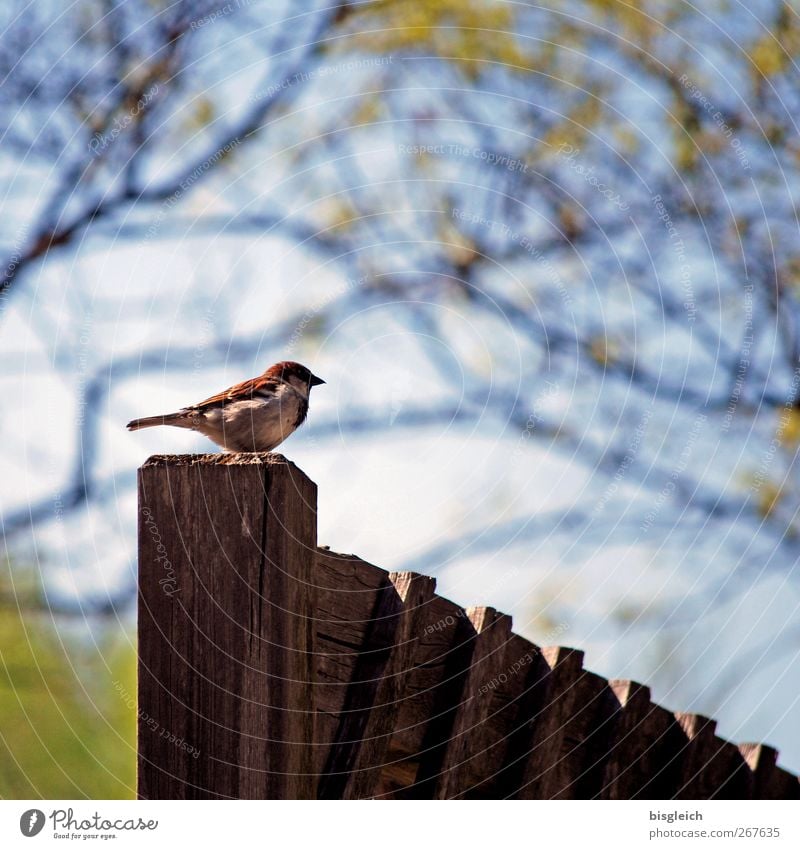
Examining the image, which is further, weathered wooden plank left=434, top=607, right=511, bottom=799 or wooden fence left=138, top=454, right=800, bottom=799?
weathered wooden plank left=434, top=607, right=511, bottom=799

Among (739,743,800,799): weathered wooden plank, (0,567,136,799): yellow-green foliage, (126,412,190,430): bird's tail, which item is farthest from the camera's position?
(0,567,136,799): yellow-green foliage

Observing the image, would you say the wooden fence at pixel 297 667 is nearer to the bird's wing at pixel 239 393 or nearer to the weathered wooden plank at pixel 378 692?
the weathered wooden plank at pixel 378 692

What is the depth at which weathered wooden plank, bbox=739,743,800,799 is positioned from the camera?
14.3 ft

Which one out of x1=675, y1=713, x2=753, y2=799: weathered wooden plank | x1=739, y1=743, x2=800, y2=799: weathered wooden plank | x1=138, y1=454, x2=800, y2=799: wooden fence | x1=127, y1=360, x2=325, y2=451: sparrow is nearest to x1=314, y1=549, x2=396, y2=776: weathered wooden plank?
x1=138, y1=454, x2=800, y2=799: wooden fence

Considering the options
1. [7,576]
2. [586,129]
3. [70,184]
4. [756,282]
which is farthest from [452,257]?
[7,576]

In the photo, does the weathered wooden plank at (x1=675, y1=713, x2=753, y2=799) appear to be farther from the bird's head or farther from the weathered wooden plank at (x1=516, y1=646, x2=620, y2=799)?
the bird's head

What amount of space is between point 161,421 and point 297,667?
2.45 metres

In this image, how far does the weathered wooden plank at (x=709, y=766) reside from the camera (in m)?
4.14

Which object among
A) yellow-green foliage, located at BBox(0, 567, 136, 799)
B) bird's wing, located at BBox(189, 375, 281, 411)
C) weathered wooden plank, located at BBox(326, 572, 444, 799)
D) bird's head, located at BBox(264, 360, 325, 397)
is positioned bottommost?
weathered wooden plank, located at BBox(326, 572, 444, 799)

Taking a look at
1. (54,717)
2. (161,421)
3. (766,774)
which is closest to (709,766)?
(766,774)

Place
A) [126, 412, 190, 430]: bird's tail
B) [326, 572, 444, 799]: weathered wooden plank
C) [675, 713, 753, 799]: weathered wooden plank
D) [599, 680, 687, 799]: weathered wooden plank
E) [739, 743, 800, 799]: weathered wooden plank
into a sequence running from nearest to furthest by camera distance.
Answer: [326, 572, 444, 799]: weathered wooden plank, [599, 680, 687, 799]: weathered wooden plank, [675, 713, 753, 799]: weathered wooden plank, [739, 743, 800, 799]: weathered wooden plank, [126, 412, 190, 430]: bird's tail

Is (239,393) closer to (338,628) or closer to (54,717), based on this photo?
(338,628)

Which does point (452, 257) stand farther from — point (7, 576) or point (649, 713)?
point (649, 713)

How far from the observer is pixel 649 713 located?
13.2 feet
